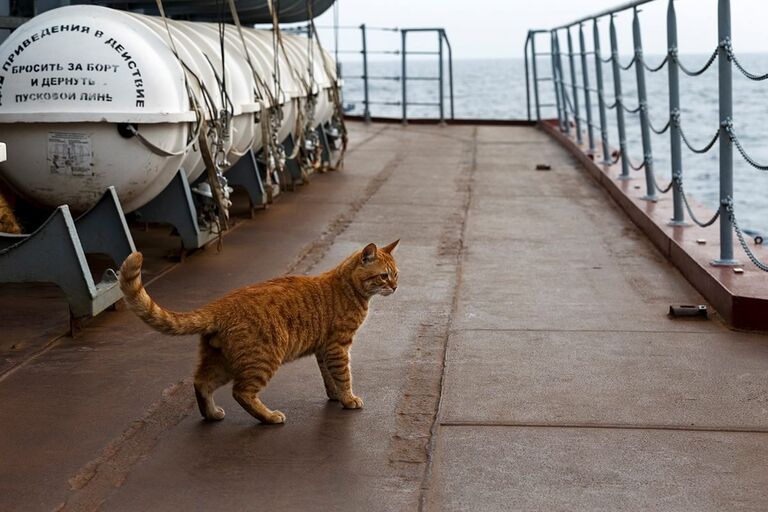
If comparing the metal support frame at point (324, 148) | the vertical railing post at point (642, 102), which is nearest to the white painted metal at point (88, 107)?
the vertical railing post at point (642, 102)

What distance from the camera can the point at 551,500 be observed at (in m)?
3.37

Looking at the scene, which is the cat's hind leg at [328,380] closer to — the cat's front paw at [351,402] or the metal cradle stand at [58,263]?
the cat's front paw at [351,402]

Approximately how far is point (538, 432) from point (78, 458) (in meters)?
1.51

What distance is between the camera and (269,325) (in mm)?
4090

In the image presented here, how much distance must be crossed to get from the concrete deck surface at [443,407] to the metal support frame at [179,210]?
17cm

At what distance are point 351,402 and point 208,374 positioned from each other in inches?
21.1

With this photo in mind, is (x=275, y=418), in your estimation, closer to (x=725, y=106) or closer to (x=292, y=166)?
(x=725, y=106)

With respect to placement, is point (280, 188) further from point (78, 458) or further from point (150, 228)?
point (78, 458)

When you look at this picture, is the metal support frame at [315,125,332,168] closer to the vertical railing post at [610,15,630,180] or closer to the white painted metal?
the vertical railing post at [610,15,630,180]

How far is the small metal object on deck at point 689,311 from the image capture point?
561 cm

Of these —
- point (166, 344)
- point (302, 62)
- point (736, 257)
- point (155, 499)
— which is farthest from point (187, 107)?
point (302, 62)

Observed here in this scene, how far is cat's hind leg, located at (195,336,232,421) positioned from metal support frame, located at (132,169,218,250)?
3.07m

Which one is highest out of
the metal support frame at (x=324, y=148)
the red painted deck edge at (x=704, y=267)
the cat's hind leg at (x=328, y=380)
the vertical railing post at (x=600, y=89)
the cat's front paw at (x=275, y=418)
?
the vertical railing post at (x=600, y=89)

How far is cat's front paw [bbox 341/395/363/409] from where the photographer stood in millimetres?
4285
